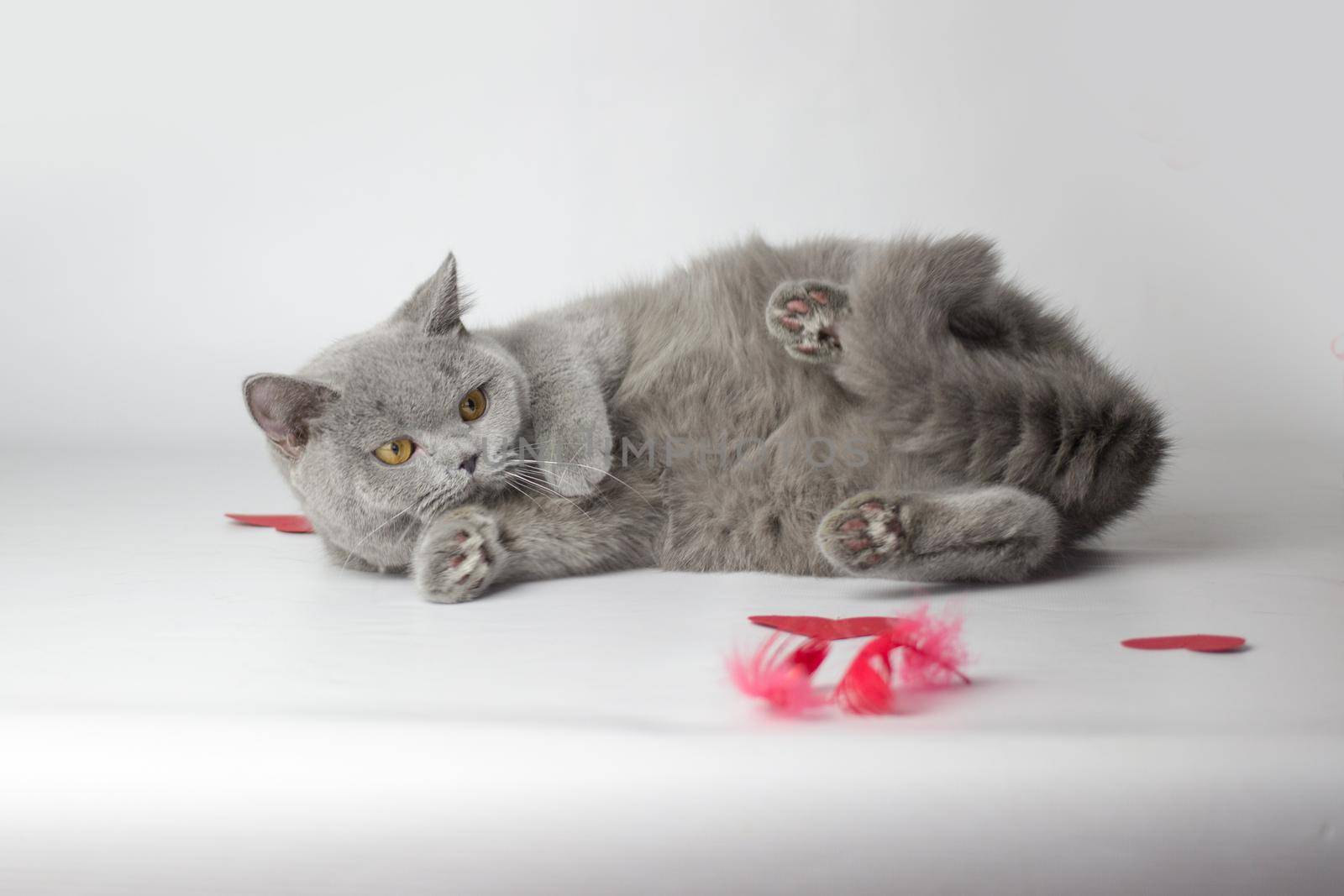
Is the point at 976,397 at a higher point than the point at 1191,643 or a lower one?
higher

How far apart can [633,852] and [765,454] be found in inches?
35.9

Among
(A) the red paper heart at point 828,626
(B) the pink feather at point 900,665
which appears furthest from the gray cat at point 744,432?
(B) the pink feather at point 900,665

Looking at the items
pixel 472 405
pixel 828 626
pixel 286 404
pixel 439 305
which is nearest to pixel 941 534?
pixel 828 626

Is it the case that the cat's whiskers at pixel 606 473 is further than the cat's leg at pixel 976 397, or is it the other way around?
the cat's whiskers at pixel 606 473

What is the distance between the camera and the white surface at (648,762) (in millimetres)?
1134

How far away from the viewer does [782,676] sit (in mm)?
1348

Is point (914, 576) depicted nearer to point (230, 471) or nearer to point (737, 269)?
point (737, 269)

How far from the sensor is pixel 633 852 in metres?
1.15

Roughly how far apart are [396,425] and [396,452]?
5cm

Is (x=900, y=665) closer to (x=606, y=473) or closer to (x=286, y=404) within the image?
(x=606, y=473)

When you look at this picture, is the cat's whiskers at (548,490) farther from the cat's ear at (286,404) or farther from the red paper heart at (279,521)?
the red paper heart at (279,521)

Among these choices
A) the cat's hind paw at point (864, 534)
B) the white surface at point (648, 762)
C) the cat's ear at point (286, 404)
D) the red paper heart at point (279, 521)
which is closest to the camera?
the white surface at point (648, 762)

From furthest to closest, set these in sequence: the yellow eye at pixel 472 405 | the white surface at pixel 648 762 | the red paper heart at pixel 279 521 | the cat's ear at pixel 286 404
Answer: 1. the red paper heart at pixel 279 521
2. the yellow eye at pixel 472 405
3. the cat's ear at pixel 286 404
4. the white surface at pixel 648 762

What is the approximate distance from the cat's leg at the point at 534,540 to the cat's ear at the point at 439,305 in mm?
305
